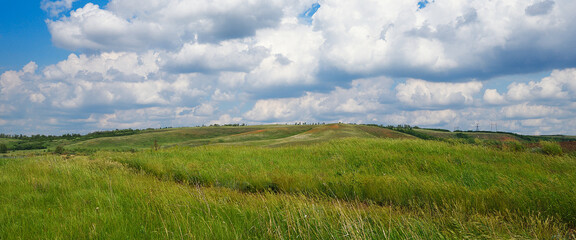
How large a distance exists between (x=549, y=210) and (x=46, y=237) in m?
11.0

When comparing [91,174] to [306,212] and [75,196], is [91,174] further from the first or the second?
[306,212]

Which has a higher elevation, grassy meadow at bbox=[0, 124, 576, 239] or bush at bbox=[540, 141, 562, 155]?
bush at bbox=[540, 141, 562, 155]

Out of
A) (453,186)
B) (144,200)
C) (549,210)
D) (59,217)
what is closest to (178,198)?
(144,200)

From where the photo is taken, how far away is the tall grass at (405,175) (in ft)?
28.3

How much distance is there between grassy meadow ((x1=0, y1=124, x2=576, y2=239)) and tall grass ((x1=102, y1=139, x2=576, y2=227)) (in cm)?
5

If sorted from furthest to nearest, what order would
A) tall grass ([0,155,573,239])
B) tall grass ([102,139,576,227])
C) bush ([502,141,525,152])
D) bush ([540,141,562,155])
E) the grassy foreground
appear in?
bush ([502,141,525,152])
bush ([540,141,562,155])
tall grass ([102,139,576,227])
the grassy foreground
tall grass ([0,155,573,239])

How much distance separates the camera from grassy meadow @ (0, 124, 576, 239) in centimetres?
592

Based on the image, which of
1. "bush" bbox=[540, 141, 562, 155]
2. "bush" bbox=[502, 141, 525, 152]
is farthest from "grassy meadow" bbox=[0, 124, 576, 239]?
"bush" bbox=[540, 141, 562, 155]

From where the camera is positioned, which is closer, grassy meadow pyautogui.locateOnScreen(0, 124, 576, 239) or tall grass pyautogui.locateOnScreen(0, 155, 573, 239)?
tall grass pyautogui.locateOnScreen(0, 155, 573, 239)

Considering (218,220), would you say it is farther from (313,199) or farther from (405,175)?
(405,175)

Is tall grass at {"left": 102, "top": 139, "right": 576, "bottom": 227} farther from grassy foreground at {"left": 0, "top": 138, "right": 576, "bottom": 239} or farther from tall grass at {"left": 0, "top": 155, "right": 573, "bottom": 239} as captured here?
tall grass at {"left": 0, "top": 155, "right": 573, "bottom": 239}

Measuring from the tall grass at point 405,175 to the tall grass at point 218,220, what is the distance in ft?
3.00

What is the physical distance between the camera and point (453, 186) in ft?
32.3

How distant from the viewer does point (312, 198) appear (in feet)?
26.8
